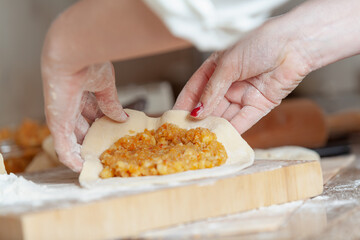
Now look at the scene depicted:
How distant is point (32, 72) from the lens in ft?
13.3

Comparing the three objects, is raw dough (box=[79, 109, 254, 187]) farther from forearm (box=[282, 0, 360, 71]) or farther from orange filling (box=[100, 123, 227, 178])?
forearm (box=[282, 0, 360, 71])

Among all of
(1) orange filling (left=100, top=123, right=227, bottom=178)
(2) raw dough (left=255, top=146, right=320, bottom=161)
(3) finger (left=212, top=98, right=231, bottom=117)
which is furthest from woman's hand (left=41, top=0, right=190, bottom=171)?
(2) raw dough (left=255, top=146, right=320, bottom=161)

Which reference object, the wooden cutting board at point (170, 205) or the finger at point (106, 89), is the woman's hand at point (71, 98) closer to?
the finger at point (106, 89)

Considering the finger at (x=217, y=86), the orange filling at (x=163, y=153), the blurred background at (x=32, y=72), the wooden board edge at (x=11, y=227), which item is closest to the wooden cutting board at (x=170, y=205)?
the wooden board edge at (x=11, y=227)

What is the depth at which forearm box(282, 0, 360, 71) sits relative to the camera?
153cm

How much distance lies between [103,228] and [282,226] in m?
0.34

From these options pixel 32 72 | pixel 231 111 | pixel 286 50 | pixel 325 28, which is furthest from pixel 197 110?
pixel 32 72

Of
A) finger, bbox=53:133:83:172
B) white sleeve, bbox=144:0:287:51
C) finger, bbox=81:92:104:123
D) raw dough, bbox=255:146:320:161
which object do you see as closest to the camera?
white sleeve, bbox=144:0:287:51

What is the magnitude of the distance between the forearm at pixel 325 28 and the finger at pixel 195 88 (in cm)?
24

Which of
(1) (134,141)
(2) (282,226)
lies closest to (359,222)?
(2) (282,226)

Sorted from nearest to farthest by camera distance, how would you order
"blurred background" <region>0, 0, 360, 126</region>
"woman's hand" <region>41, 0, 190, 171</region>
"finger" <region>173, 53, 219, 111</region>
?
1. "woman's hand" <region>41, 0, 190, 171</region>
2. "finger" <region>173, 53, 219, 111</region>
3. "blurred background" <region>0, 0, 360, 126</region>

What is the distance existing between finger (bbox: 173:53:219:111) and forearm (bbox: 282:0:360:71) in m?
0.24

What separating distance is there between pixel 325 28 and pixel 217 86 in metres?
0.34

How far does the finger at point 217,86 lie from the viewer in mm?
1519
